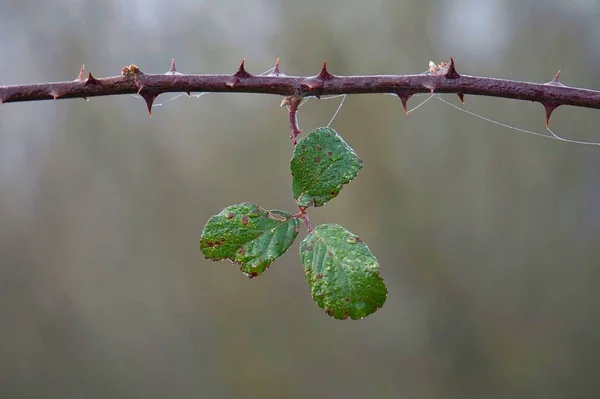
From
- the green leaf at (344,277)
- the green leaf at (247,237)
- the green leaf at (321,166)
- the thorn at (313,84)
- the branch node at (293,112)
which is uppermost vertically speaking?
the thorn at (313,84)

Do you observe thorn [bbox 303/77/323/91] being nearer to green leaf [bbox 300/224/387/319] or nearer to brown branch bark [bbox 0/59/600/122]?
brown branch bark [bbox 0/59/600/122]

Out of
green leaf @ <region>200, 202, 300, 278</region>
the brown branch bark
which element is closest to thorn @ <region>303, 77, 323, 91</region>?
the brown branch bark

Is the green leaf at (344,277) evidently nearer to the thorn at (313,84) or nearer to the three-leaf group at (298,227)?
the three-leaf group at (298,227)

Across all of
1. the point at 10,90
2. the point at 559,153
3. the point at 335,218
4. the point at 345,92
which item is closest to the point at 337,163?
the point at 345,92

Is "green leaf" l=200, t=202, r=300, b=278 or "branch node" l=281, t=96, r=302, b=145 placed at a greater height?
"branch node" l=281, t=96, r=302, b=145

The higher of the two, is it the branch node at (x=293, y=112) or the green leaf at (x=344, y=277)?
the branch node at (x=293, y=112)

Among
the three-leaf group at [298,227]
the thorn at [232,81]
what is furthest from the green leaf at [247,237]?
the thorn at [232,81]

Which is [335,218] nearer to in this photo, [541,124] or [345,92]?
[541,124]
